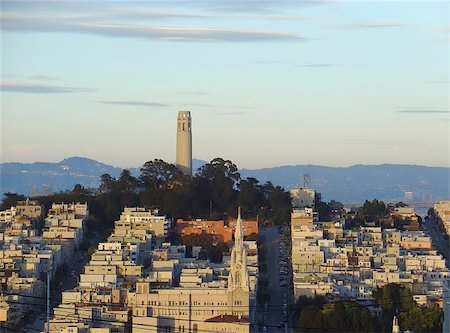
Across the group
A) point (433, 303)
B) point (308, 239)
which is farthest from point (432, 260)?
point (433, 303)

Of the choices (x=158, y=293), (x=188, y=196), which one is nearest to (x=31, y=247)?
(x=188, y=196)

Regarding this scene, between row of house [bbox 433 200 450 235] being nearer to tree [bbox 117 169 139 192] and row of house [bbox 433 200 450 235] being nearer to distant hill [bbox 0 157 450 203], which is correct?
tree [bbox 117 169 139 192]

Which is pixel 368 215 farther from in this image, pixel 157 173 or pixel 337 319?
pixel 337 319

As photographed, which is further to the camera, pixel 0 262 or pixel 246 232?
pixel 246 232

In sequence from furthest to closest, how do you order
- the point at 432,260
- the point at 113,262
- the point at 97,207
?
the point at 97,207
the point at 432,260
the point at 113,262

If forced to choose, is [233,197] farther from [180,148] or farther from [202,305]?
[202,305]

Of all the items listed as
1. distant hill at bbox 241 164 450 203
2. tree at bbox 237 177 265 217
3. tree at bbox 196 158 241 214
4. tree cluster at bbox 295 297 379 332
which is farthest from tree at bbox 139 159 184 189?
distant hill at bbox 241 164 450 203

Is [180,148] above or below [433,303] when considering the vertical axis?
above

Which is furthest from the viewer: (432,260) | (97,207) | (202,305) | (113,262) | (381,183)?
(381,183)
